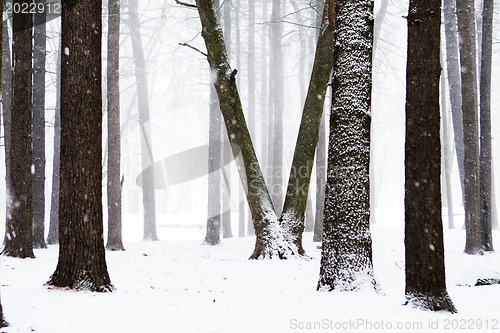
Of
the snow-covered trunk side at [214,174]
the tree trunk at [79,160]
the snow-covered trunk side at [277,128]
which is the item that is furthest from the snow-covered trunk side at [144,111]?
the tree trunk at [79,160]

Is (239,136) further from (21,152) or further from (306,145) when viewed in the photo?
(21,152)

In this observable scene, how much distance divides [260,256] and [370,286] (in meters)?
4.29

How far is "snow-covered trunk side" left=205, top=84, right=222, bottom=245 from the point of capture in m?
17.3

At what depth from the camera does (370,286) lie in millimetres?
6898

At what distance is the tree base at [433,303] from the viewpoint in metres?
5.83

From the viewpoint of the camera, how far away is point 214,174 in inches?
688

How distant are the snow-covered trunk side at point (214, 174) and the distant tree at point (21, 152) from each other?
765cm

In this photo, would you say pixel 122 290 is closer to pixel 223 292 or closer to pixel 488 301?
pixel 223 292

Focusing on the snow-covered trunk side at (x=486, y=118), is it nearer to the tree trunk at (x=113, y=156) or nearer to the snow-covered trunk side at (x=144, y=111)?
the tree trunk at (x=113, y=156)

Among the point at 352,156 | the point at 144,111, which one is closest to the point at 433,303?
the point at 352,156

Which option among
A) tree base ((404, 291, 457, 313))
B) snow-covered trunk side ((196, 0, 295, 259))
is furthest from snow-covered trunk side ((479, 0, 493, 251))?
tree base ((404, 291, 457, 313))

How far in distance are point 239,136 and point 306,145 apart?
5.20 ft

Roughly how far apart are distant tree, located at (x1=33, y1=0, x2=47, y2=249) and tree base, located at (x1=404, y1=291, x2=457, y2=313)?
1023 centimetres

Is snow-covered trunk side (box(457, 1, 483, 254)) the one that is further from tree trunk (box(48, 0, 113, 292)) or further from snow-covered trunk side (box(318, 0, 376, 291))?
tree trunk (box(48, 0, 113, 292))
